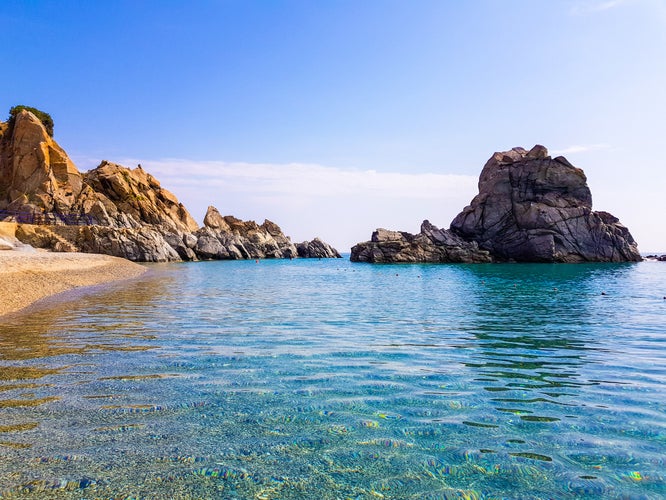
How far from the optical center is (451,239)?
10850 centimetres

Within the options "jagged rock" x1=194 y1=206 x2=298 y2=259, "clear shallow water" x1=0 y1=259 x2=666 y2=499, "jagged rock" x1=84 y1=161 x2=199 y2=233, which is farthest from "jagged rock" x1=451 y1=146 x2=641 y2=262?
"clear shallow water" x1=0 y1=259 x2=666 y2=499

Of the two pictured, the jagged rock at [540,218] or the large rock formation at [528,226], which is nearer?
the jagged rock at [540,218]

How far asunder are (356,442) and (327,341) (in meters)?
8.46

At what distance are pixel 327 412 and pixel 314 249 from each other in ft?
548

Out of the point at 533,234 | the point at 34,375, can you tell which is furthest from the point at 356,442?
the point at 533,234

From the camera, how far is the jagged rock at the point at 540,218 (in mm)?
99188

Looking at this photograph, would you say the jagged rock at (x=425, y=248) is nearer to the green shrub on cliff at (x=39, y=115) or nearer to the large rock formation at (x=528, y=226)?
the large rock formation at (x=528, y=226)

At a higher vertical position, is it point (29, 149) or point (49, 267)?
point (29, 149)

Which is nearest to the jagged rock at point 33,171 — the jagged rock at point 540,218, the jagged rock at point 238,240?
the jagged rock at point 238,240

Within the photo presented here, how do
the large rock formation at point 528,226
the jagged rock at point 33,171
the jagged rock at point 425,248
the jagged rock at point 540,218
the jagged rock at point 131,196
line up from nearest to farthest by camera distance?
the jagged rock at point 540,218
the large rock formation at point 528,226
the jagged rock at point 33,171
the jagged rock at point 425,248
the jagged rock at point 131,196

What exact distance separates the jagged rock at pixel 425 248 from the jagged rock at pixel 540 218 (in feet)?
15.2

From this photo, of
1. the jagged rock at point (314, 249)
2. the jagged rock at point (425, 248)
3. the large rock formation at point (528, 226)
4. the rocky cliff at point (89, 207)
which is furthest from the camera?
the jagged rock at point (314, 249)

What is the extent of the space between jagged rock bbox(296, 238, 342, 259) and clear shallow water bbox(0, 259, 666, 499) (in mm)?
156687

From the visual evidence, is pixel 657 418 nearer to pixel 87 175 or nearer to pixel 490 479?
pixel 490 479
